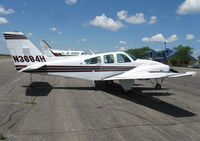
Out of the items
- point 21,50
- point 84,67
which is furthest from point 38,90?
point 84,67

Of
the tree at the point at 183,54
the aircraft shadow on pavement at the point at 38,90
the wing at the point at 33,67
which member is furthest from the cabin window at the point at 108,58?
the tree at the point at 183,54

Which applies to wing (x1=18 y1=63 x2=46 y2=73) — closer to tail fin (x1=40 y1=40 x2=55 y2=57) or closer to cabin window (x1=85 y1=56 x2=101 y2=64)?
cabin window (x1=85 y1=56 x2=101 y2=64)

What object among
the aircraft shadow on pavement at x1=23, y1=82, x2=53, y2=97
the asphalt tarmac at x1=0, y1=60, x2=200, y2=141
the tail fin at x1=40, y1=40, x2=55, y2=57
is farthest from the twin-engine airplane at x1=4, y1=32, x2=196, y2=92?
the tail fin at x1=40, y1=40, x2=55, y2=57

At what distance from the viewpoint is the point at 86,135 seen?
6840 mm

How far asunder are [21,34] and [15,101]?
5.14 metres

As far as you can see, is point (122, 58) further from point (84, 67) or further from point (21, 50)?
point (21, 50)

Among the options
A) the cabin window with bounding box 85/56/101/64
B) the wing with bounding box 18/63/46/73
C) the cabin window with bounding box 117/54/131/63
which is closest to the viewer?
the wing with bounding box 18/63/46/73

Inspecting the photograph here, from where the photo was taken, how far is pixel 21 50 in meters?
15.4

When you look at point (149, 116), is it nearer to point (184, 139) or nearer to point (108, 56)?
point (184, 139)

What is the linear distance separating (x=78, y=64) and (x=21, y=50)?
2.99m

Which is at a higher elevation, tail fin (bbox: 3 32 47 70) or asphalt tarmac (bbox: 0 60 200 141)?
tail fin (bbox: 3 32 47 70)

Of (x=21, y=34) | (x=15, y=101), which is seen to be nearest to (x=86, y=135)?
(x=15, y=101)

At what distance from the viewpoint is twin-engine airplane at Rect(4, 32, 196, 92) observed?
15109mm

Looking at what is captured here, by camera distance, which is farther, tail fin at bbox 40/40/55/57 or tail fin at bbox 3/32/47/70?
tail fin at bbox 40/40/55/57
